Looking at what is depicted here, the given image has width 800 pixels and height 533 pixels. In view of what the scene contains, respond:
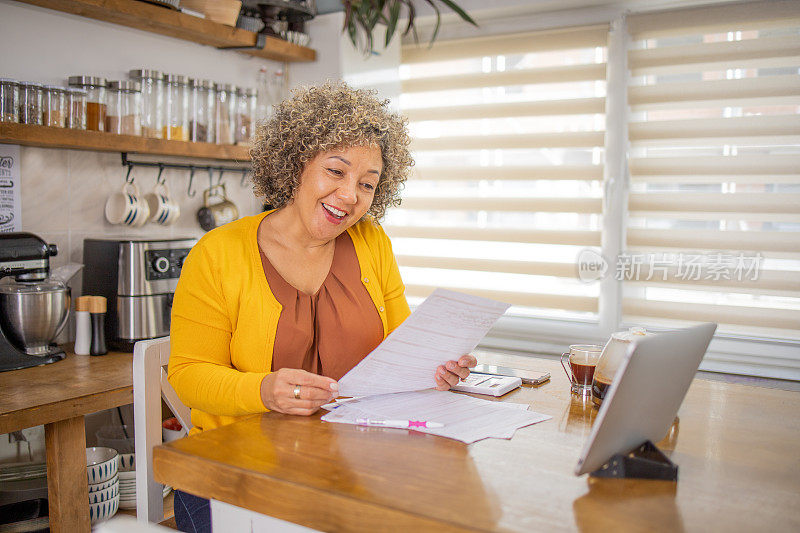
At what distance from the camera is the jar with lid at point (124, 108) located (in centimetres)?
232

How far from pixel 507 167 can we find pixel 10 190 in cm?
184

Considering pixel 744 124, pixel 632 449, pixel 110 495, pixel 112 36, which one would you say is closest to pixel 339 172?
pixel 632 449

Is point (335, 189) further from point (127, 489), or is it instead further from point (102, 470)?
point (127, 489)

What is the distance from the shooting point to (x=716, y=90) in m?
2.50

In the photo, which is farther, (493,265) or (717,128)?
(493,265)

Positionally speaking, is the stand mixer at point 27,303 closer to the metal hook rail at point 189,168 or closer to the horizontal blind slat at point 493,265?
the metal hook rail at point 189,168

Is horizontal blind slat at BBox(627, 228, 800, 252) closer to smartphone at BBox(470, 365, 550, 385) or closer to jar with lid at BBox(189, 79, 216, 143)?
smartphone at BBox(470, 365, 550, 385)

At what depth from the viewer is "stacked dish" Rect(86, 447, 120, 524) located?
6.47 feet

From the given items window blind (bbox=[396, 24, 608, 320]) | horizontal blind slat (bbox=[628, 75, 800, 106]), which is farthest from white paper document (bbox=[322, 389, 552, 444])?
horizontal blind slat (bbox=[628, 75, 800, 106])

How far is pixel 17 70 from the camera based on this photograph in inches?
86.9

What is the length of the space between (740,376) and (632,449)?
5.86 feet

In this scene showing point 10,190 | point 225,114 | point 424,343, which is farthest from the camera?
point 225,114

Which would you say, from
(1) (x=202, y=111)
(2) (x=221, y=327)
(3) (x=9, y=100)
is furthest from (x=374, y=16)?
(2) (x=221, y=327)

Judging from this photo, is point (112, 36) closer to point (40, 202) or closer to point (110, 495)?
point (40, 202)
